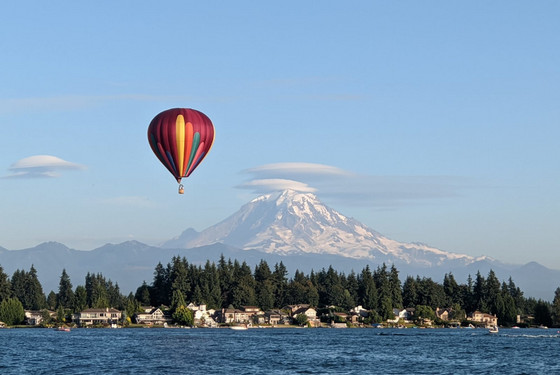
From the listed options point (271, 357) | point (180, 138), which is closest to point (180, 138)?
point (180, 138)

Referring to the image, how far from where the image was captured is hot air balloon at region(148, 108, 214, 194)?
98375 mm

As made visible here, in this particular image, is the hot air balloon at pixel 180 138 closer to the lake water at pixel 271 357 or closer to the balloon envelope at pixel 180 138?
the balloon envelope at pixel 180 138

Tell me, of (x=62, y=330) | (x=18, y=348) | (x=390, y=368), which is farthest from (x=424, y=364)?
(x=62, y=330)

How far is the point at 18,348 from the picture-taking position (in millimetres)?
120750

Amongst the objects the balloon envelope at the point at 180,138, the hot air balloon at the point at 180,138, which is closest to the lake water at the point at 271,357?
the hot air balloon at the point at 180,138

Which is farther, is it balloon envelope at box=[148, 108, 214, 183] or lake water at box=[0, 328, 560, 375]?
balloon envelope at box=[148, 108, 214, 183]

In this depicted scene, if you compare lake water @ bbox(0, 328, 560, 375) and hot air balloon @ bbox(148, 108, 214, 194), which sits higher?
hot air balloon @ bbox(148, 108, 214, 194)

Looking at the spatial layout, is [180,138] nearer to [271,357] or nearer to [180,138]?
[180,138]

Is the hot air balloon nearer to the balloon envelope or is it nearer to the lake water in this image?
the balloon envelope

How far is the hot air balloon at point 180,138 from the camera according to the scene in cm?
9838

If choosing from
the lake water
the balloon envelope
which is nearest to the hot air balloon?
the balloon envelope

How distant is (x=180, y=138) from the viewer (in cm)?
9856

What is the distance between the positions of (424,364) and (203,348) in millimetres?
33054

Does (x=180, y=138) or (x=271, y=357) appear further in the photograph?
(x=271, y=357)
